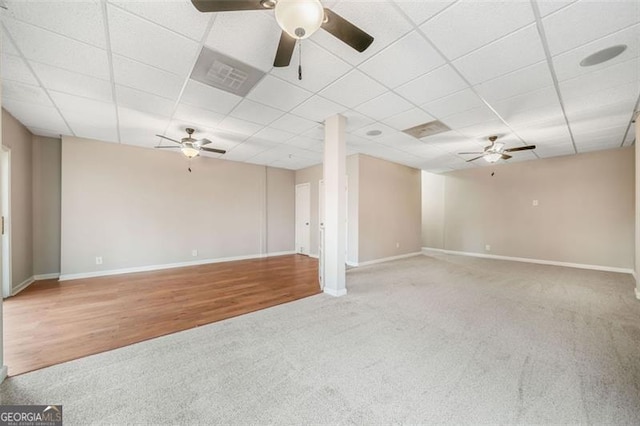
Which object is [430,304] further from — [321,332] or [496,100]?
[496,100]

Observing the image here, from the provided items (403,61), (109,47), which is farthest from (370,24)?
(109,47)

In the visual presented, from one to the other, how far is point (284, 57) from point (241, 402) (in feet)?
8.11

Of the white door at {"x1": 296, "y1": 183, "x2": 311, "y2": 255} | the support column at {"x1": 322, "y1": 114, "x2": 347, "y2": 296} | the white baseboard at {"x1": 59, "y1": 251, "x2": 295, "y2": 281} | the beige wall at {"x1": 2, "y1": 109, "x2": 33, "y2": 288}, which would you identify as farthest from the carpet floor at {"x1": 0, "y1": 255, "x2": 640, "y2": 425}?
the white door at {"x1": 296, "y1": 183, "x2": 311, "y2": 255}

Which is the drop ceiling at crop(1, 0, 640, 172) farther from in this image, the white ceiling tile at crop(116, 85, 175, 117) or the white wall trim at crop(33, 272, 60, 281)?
the white wall trim at crop(33, 272, 60, 281)

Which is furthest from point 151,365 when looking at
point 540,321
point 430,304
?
point 540,321

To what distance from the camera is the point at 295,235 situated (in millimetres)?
7723

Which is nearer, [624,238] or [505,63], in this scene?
[505,63]

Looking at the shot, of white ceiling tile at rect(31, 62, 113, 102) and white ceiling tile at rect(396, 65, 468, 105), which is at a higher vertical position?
white ceiling tile at rect(396, 65, 468, 105)

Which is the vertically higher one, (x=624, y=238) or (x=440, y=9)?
(x=440, y=9)

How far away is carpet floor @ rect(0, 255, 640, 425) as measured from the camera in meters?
1.48

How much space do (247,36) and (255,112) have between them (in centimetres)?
150

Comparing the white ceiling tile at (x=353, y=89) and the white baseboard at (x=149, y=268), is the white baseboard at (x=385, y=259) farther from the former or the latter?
the white ceiling tile at (x=353, y=89)

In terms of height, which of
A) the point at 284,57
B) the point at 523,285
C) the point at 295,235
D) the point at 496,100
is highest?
the point at 496,100

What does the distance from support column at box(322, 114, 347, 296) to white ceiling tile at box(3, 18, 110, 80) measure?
267 centimetres
